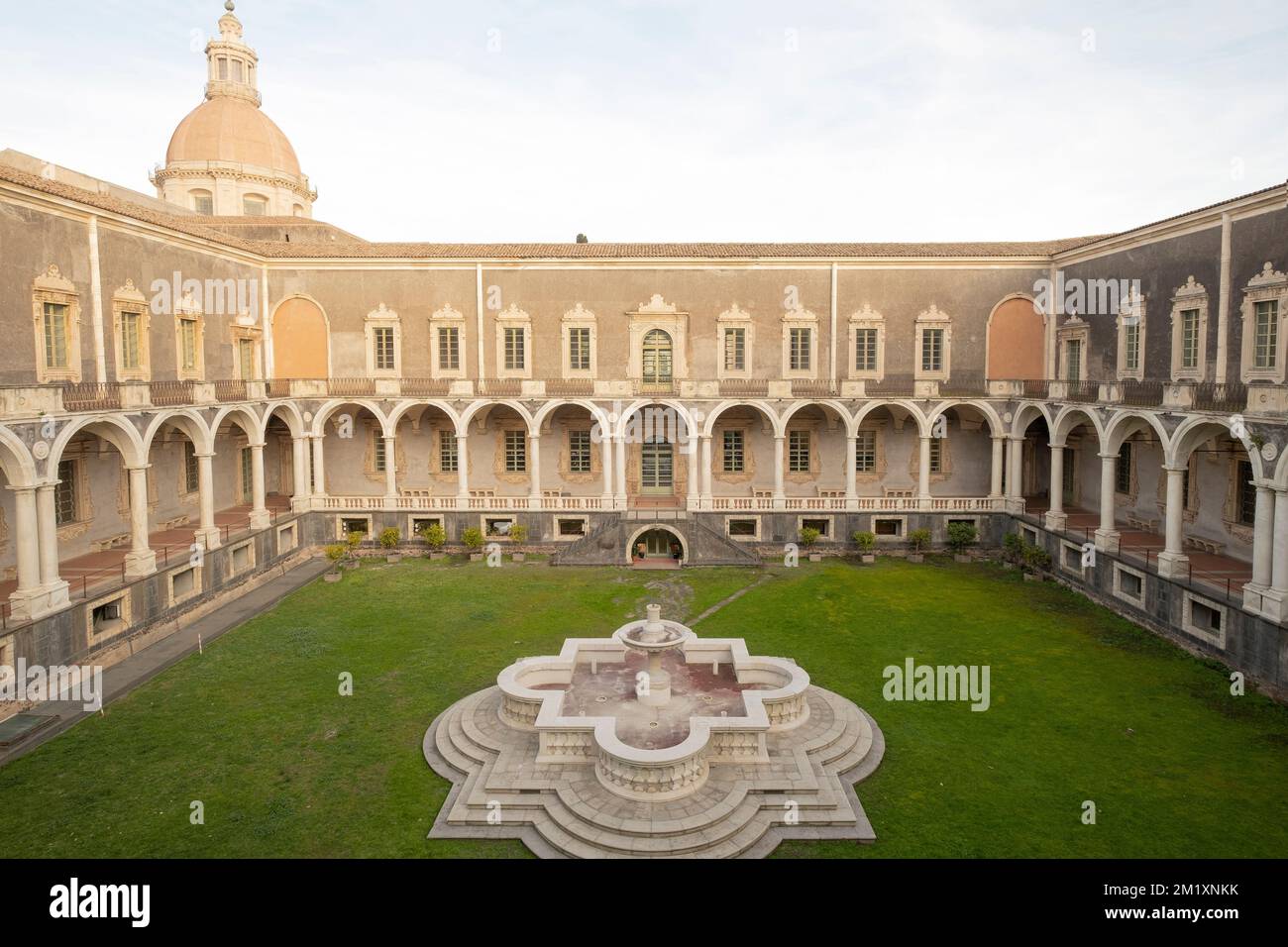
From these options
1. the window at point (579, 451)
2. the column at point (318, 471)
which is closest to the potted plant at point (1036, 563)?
the window at point (579, 451)

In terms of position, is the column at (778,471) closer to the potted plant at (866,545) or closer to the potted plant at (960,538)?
the potted plant at (866,545)

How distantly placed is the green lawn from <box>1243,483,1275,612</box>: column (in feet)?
5.64

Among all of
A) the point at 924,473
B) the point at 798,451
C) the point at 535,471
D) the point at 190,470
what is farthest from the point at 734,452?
the point at 190,470

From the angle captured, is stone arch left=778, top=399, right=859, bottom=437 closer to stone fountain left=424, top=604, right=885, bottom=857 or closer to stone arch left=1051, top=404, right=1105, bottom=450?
stone arch left=1051, top=404, right=1105, bottom=450

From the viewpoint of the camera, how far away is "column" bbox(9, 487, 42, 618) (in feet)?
53.8

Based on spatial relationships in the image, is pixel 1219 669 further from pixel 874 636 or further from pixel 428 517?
pixel 428 517

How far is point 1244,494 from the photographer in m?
21.2

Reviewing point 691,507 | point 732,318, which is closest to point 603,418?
point 691,507

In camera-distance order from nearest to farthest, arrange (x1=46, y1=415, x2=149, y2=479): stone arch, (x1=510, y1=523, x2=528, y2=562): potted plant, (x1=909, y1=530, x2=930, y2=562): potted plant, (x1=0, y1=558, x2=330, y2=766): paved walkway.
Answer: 1. (x1=0, y1=558, x2=330, y2=766): paved walkway
2. (x1=46, y1=415, x2=149, y2=479): stone arch
3. (x1=909, y1=530, x2=930, y2=562): potted plant
4. (x1=510, y1=523, x2=528, y2=562): potted plant

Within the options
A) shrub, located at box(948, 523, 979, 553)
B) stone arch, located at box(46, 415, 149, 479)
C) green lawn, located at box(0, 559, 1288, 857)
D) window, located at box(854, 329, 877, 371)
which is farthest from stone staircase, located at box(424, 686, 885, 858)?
window, located at box(854, 329, 877, 371)

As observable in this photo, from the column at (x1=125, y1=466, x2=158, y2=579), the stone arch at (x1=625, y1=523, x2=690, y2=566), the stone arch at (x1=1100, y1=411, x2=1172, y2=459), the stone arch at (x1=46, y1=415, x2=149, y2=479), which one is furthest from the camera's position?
the stone arch at (x1=625, y1=523, x2=690, y2=566)

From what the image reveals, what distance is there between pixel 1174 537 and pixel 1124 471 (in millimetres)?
7907

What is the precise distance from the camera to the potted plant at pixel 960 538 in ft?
90.2

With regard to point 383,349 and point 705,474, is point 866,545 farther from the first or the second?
point 383,349
